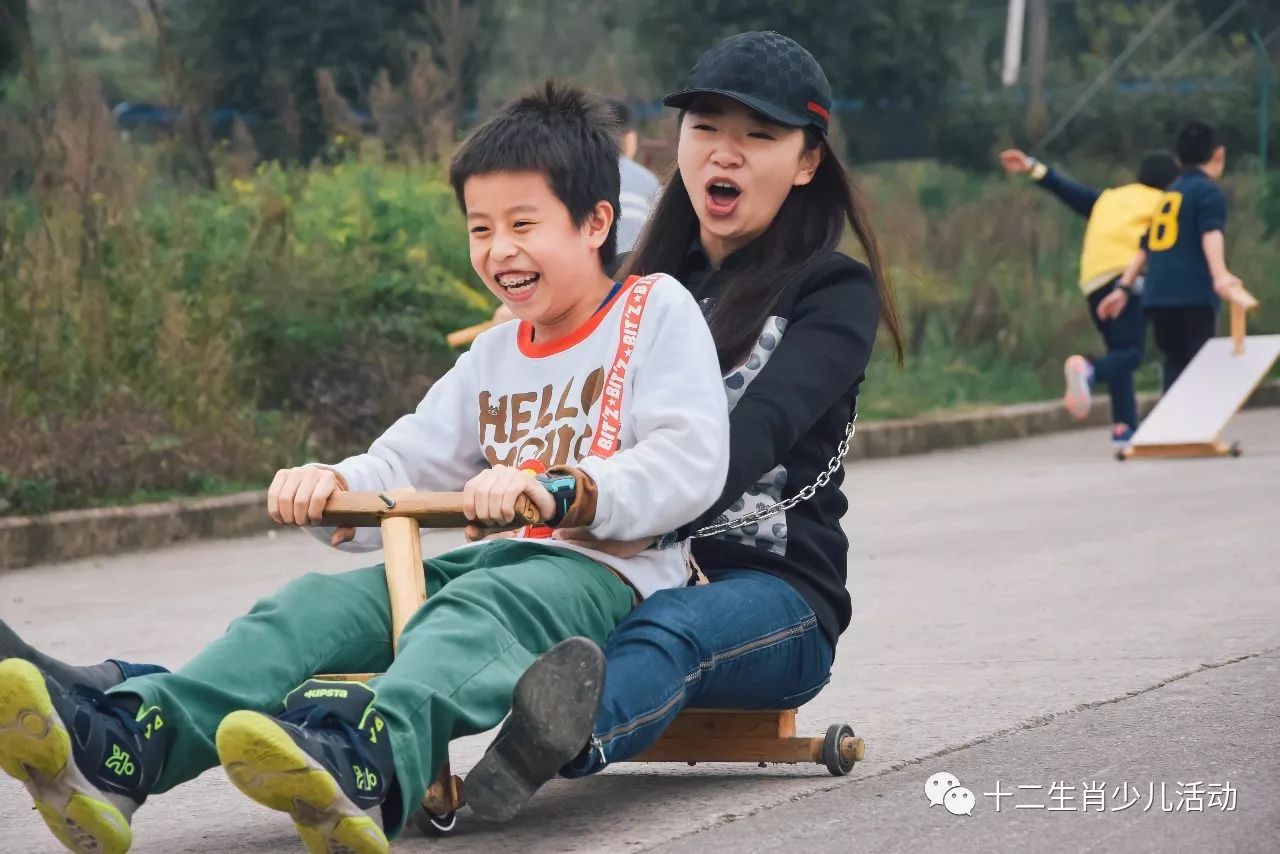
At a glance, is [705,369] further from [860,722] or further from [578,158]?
[860,722]

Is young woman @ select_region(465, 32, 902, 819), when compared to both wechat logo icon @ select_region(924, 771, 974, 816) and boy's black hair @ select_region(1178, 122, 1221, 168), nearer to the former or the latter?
wechat logo icon @ select_region(924, 771, 974, 816)

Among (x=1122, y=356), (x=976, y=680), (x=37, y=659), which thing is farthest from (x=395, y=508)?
(x=1122, y=356)

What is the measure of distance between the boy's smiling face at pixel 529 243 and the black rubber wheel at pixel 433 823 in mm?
888

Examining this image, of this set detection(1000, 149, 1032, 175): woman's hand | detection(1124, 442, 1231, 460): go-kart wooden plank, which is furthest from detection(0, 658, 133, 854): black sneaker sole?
detection(1000, 149, 1032, 175): woman's hand

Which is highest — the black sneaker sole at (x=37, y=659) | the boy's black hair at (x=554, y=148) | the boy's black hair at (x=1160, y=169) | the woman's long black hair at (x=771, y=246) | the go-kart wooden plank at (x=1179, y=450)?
the boy's black hair at (x=554, y=148)

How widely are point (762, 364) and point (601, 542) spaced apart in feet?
1.87

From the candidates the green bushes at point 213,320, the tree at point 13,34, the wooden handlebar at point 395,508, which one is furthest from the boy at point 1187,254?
the wooden handlebar at point 395,508

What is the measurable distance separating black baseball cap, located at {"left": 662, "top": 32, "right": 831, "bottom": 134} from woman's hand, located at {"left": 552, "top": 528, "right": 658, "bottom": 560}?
2.98 feet

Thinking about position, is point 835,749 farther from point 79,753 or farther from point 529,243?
point 79,753

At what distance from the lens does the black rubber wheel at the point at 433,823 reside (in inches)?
159

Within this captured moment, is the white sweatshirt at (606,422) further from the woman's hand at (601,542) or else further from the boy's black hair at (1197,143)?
the boy's black hair at (1197,143)

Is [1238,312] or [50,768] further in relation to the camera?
[1238,312]

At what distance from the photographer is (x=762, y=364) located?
4.44m

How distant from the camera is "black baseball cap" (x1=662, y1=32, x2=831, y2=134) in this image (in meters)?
4.52
